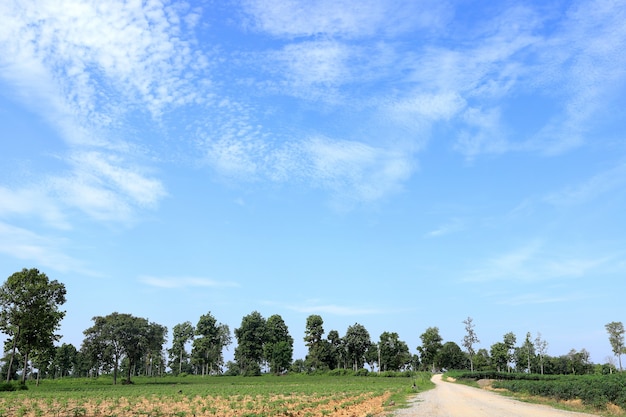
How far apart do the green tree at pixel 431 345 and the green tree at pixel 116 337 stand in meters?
94.3

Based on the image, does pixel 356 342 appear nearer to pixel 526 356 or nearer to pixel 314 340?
pixel 314 340

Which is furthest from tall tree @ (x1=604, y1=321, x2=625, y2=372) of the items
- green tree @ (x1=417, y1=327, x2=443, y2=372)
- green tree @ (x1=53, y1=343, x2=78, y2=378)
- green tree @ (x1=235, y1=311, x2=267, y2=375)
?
green tree @ (x1=53, y1=343, x2=78, y2=378)

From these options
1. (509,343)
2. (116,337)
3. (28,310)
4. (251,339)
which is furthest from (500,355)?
(28,310)

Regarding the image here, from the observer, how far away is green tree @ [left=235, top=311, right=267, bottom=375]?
111m

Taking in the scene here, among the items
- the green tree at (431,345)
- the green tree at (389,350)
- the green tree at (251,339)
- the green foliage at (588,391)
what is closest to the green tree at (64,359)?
the green tree at (251,339)

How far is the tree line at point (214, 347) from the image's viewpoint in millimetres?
58062

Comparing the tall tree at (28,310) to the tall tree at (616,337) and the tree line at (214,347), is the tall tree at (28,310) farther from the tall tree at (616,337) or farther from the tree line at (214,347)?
the tall tree at (616,337)

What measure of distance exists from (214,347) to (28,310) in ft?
190

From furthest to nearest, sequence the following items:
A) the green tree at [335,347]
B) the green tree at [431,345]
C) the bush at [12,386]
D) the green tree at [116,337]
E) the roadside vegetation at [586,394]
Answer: the green tree at [431,345]
the green tree at [335,347]
the green tree at [116,337]
the bush at [12,386]
the roadside vegetation at [586,394]

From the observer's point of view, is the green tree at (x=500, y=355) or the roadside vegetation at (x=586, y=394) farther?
the green tree at (x=500, y=355)

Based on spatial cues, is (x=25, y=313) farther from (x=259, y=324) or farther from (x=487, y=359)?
(x=487, y=359)

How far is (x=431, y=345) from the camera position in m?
145

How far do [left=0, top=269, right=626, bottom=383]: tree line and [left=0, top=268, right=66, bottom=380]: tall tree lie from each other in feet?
0.36

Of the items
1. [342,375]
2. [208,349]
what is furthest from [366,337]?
[208,349]
